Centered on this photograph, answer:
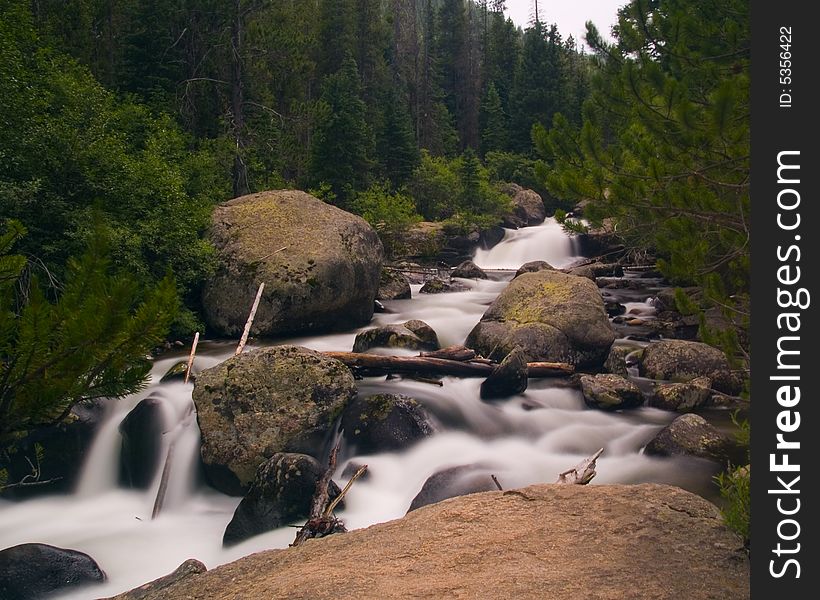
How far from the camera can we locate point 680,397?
934cm

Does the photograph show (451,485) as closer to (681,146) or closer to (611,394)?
(611,394)

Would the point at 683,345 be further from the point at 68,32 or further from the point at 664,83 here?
the point at 68,32

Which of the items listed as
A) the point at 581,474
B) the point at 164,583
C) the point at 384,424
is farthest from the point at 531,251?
the point at 164,583

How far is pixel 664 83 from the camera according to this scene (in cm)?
436

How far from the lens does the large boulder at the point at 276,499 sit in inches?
256

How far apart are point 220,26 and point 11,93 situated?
10807 millimetres

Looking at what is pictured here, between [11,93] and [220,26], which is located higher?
[220,26]

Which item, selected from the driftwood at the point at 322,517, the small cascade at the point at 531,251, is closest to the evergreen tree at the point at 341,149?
the small cascade at the point at 531,251

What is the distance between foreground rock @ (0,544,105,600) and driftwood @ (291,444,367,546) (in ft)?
6.85

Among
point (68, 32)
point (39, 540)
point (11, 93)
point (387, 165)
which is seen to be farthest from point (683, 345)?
point (68, 32)

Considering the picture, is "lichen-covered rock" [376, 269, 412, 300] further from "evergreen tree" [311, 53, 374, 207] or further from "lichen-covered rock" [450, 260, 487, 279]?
"evergreen tree" [311, 53, 374, 207]

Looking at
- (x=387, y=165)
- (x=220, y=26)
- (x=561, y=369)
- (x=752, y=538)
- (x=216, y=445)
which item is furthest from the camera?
(x=387, y=165)

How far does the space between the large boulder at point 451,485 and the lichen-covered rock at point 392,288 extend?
945 centimetres

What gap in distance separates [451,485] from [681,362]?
219 inches
